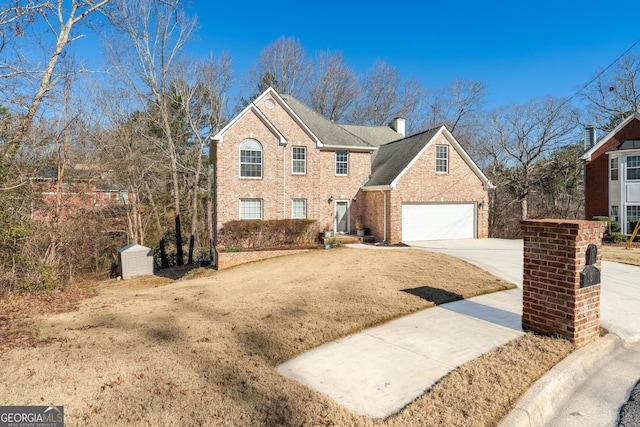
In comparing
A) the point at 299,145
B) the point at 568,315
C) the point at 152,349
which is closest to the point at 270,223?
the point at 299,145

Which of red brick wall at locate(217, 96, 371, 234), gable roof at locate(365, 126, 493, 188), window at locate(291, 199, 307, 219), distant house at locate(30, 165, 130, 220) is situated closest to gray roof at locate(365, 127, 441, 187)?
gable roof at locate(365, 126, 493, 188)

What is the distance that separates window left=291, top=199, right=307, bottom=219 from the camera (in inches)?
726

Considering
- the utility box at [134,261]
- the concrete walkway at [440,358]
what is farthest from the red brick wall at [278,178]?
the concrete walkway at [440,358]

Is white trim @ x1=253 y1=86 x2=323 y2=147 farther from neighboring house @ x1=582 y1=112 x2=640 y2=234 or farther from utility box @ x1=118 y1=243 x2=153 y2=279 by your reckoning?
neighboring house @ x1=582 y1=112 x2=640 y2=234

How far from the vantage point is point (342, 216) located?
64.1 feet

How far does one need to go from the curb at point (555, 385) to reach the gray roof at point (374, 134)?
2000 centimetres

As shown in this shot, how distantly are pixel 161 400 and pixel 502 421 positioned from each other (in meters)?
3.17

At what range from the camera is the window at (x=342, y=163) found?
19.7m

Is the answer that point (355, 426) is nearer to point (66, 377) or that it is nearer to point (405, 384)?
point (405, 384)

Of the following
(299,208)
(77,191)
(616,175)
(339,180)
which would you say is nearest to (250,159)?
(299,208)

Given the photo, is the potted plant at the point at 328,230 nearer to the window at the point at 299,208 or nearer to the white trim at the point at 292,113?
the window at the point at 299,208

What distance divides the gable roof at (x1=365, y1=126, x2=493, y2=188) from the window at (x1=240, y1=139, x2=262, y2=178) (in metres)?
6.03

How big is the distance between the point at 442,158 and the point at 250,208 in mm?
10419

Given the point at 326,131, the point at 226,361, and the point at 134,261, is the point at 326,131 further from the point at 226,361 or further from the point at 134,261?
the point at 226,361
